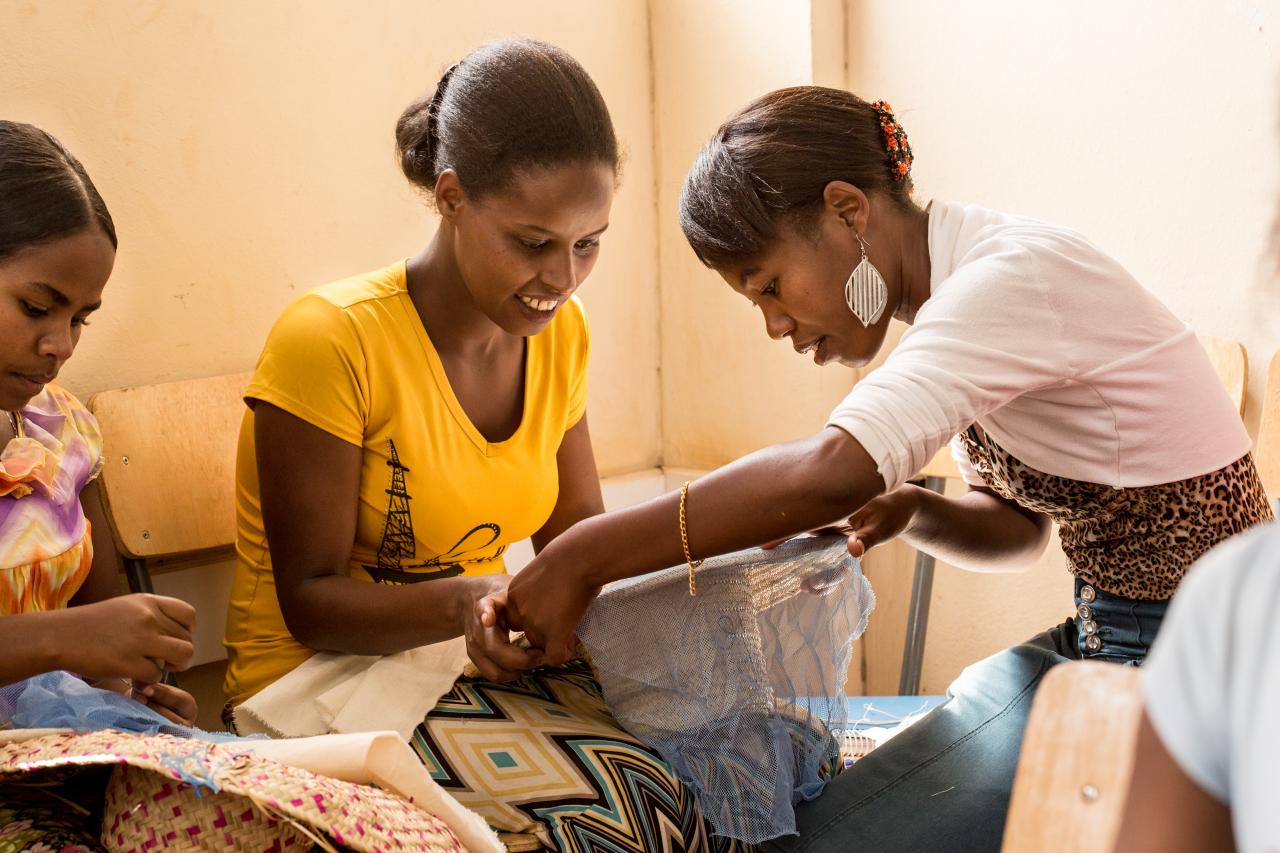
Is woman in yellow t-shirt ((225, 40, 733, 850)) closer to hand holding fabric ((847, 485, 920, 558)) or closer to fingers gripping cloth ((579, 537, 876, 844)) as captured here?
fingers gripping cloth ((579, 537, 876, 844))

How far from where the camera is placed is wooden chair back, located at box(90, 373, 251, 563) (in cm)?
215

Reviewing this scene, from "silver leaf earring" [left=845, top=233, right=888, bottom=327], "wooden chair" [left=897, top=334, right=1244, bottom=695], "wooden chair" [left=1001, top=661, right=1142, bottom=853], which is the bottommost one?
"wooden chair" [left=897, top=334, right=1244, bottom=695]

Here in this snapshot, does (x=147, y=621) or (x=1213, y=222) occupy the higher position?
(x=1213, y=222)

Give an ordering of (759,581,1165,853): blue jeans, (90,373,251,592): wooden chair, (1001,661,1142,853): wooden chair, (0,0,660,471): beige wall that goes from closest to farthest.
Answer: (1001,661,1142,853): wooden chair → (759,581,1165,853): blue jeans → (90,373,251,592): wooden chair → (0,0,660,471): beige wall

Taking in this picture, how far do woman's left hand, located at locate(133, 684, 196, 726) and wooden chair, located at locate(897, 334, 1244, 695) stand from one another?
142 centimetres

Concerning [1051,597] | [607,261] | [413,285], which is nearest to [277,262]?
[413,285]

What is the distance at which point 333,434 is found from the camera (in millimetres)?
1844

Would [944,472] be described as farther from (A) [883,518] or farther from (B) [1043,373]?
(B) [1043,373]

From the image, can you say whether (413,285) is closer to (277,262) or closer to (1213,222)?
(277,262)

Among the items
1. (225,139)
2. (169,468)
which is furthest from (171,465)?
(225,139)

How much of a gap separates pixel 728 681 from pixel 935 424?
49 cm

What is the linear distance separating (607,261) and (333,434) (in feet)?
5.49

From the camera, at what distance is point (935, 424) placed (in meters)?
1.45

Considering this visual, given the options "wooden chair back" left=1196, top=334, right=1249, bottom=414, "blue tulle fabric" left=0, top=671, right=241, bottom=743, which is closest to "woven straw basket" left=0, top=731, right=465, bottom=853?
"blue tulle fabric" left=0, top=671, right=241, bottom=743
